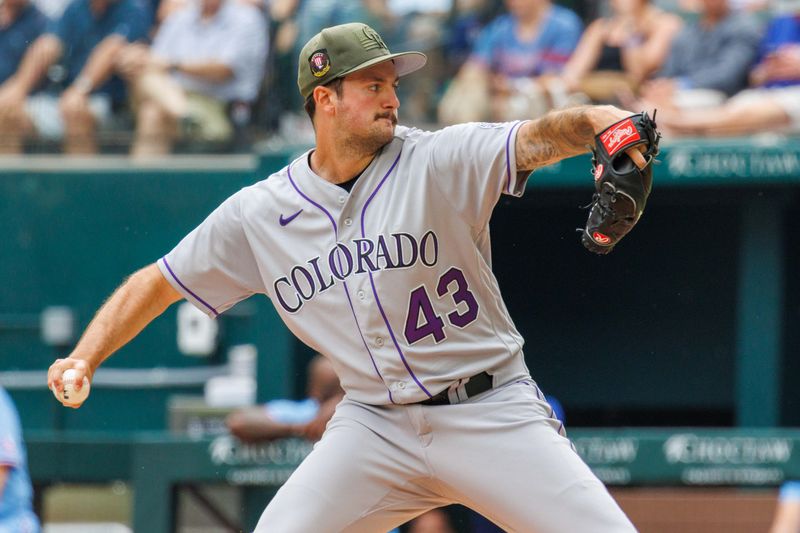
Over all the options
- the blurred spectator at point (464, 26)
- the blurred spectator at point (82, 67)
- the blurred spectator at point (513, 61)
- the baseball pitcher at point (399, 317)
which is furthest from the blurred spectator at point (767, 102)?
the baseball pitcher at point (399, 317)

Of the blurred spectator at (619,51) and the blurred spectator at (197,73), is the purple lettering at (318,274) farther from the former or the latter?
the blurred spectator at (197,73)

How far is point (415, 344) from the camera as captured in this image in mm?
3748

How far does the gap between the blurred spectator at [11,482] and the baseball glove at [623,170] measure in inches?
105

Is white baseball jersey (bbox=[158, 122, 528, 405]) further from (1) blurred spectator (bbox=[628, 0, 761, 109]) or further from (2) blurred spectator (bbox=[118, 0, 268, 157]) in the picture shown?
(2) blurred spectator (bbox=[118, 0, 268, 157])

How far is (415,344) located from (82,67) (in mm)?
5440

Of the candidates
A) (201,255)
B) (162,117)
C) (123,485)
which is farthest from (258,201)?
(162,117)

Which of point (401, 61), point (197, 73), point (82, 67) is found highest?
point (82, 67)

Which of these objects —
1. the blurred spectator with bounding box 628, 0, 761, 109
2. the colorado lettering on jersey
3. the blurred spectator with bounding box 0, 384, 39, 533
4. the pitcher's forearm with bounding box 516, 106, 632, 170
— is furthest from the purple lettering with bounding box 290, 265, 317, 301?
the blurred spectator with bounding box 628, 0, 761, 109

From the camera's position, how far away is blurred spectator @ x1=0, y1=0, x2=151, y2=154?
28.0 feet

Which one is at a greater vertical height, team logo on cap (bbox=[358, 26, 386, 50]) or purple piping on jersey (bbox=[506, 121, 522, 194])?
team logo on cap (bbox=[358, 26, 386, 50])

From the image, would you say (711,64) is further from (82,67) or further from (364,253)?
(364,253)

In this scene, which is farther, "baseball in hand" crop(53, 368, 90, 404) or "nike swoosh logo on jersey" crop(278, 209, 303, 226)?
"nike swoosh logo on jersey" crop(278, 209, 303, 226)

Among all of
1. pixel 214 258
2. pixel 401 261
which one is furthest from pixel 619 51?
pixel 401 261

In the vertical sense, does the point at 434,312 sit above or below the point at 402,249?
below
